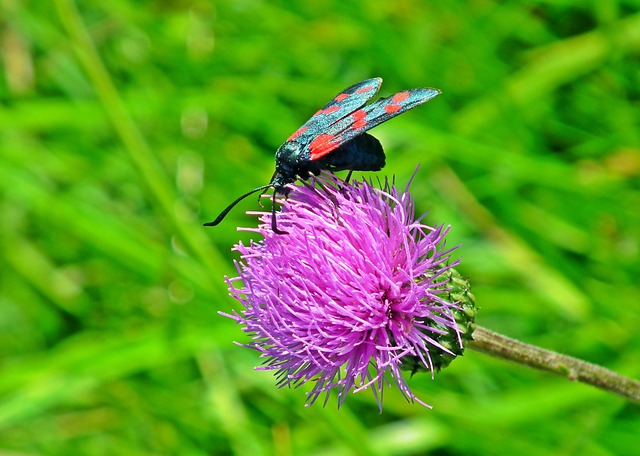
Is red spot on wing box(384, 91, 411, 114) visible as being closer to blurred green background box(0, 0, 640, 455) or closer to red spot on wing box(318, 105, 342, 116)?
red spot on wing box(318, 105, 342, 116)

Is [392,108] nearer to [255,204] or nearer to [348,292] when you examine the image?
[348,292]

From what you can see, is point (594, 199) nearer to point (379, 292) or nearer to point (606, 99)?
point (606, 99)

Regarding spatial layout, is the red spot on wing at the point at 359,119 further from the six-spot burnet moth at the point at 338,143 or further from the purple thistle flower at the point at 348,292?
the purple thistle flower at the point at 348,292

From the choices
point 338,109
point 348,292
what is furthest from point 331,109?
point 348,292

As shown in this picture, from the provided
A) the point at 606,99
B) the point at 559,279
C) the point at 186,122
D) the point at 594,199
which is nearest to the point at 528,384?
the point at 559,279

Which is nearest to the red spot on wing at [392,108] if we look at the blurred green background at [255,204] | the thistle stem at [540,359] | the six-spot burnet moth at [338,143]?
the six-spot burnet moth at [338,143]
